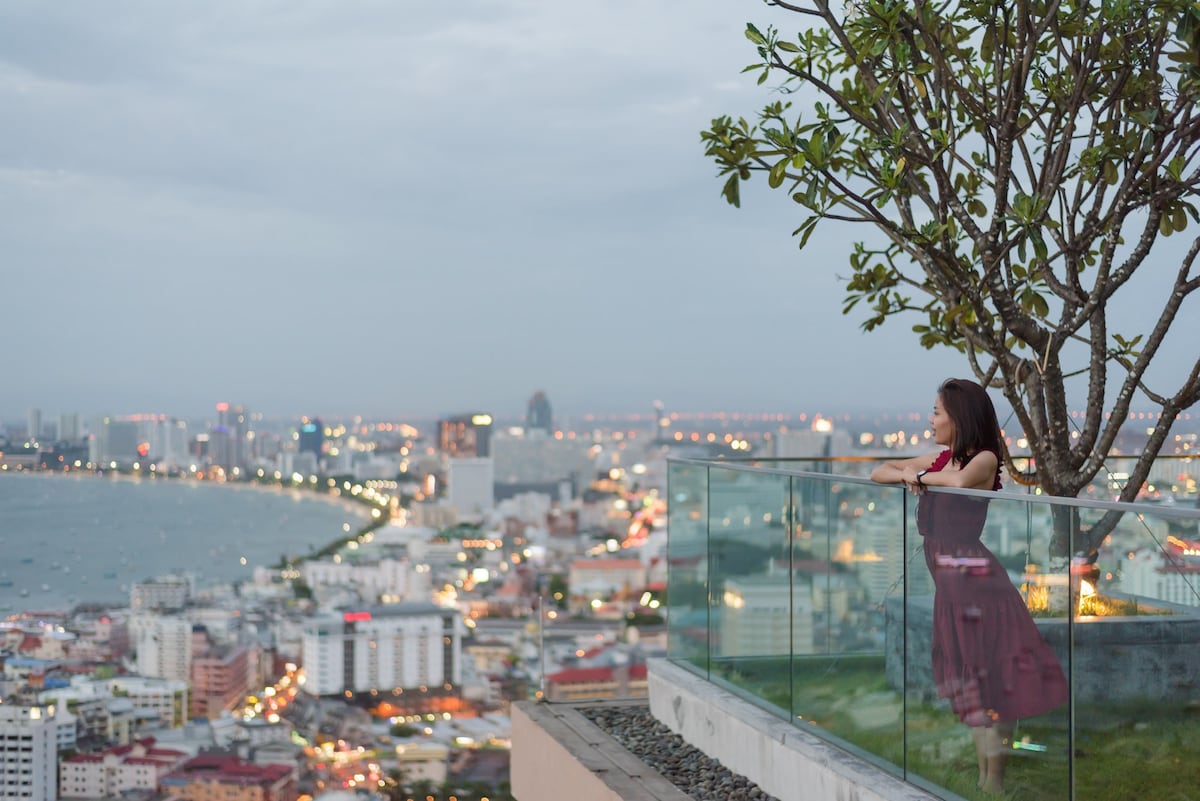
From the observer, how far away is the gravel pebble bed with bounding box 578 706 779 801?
4348mm

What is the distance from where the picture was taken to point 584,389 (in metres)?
59.4

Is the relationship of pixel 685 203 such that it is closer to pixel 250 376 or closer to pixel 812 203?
pixel 250 376

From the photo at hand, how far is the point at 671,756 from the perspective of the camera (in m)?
4.94

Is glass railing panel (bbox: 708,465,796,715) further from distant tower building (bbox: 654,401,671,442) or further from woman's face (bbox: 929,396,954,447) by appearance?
distant tower building (bbox: 654,401,671,442)

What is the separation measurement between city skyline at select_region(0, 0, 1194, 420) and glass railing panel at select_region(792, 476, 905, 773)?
3207 centimetres

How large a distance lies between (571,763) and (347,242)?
54.6 metres

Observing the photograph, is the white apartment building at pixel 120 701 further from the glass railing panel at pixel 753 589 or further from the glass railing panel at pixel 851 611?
the glass railing panel at pixel 851 611

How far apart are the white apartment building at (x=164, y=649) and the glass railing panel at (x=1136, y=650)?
30554 mm

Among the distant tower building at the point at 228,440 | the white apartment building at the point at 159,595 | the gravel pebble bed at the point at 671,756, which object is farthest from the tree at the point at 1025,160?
the distant tower building at the point at 228,440

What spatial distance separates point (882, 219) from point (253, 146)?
177 feet

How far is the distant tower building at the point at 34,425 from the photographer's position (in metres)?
39.7

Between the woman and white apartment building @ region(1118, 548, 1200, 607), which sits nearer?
white apartment building @ region(1118, 548, 1200, 607)

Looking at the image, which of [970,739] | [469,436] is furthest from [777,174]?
[469,436]

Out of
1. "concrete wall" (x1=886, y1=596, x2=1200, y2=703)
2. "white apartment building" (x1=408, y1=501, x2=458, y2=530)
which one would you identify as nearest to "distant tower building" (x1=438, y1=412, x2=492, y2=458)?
"white apartment building" (x1=408, y1=501, x2=458, y2=530)
